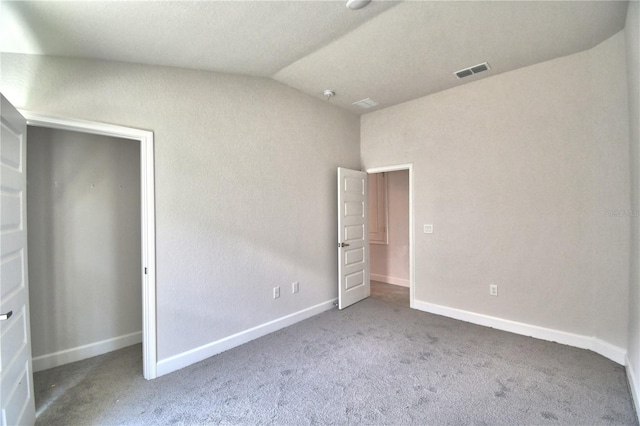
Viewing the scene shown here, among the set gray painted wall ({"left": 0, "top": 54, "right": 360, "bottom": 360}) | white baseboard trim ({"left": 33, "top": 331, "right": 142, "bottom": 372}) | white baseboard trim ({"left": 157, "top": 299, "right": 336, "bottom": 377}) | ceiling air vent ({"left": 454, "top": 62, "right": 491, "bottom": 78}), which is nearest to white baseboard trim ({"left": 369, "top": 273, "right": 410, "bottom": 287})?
gray painted wall ({"left": 0, "top": 54, "right": 360, "bottom": 360})

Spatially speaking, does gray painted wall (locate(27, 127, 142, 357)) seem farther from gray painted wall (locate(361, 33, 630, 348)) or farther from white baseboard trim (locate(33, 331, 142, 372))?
gray painted wall (locate(361, 33, 630, 348))

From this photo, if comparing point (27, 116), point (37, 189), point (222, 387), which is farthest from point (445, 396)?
point (37, 189)

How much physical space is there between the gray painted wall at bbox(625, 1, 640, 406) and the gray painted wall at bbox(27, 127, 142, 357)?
14.3 feet

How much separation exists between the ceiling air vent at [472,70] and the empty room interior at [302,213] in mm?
31

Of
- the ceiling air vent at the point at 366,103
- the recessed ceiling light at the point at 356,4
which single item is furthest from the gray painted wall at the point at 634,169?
the ceiling air vent at the point at 366,103

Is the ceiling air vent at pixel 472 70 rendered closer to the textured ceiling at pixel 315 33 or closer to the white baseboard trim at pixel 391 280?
the textured ceiling at pixel 315 33

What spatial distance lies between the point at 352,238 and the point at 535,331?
2321mm

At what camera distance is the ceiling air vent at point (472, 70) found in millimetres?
2963

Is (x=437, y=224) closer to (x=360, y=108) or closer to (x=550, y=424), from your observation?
(x=360, y=108)

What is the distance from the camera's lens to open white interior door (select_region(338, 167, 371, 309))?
3.93 metres

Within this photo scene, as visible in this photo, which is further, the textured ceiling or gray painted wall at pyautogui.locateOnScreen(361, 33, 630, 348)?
gray painted wall at pyautogui.locateOnScreen(361, 33, 630, 348)

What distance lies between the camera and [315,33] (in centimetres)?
228

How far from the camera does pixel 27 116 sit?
6.30 feet

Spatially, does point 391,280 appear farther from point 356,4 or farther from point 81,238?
point 81,238
